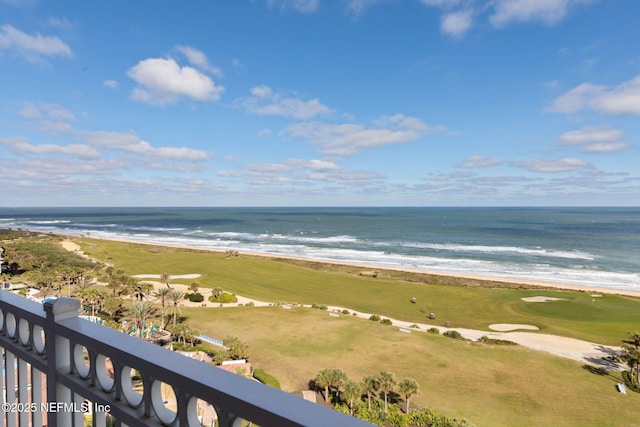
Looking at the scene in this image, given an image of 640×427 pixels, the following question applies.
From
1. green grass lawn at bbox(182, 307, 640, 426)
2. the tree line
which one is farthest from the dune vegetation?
the tree line

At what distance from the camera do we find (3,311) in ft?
9.41

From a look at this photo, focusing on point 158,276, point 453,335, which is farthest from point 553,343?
point 158,276

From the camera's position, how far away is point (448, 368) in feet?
56.8

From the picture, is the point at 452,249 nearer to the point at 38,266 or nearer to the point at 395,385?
the point at 395,385

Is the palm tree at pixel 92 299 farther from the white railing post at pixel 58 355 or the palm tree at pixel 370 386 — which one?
the white railing post at pixel 58 355

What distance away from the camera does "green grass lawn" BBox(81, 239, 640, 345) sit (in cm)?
2728

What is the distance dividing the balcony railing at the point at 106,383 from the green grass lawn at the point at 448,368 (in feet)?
45.1

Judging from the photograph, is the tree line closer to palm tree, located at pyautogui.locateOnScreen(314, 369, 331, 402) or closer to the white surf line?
palm tree, located at pyautogui.locateOnScreen(314, 369, 331, 402)

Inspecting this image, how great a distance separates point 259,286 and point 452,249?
41.7 m

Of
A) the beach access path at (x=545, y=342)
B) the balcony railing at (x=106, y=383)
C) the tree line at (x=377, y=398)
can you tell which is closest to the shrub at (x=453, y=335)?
the beach access path at (x=545, y=342)

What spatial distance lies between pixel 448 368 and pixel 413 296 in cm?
1659

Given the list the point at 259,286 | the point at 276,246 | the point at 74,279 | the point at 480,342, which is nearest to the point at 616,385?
the point at 480,342

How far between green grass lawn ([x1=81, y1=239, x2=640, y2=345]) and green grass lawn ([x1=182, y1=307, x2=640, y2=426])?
24.1 ft

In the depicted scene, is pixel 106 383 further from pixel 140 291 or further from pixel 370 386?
pixel 140 291
